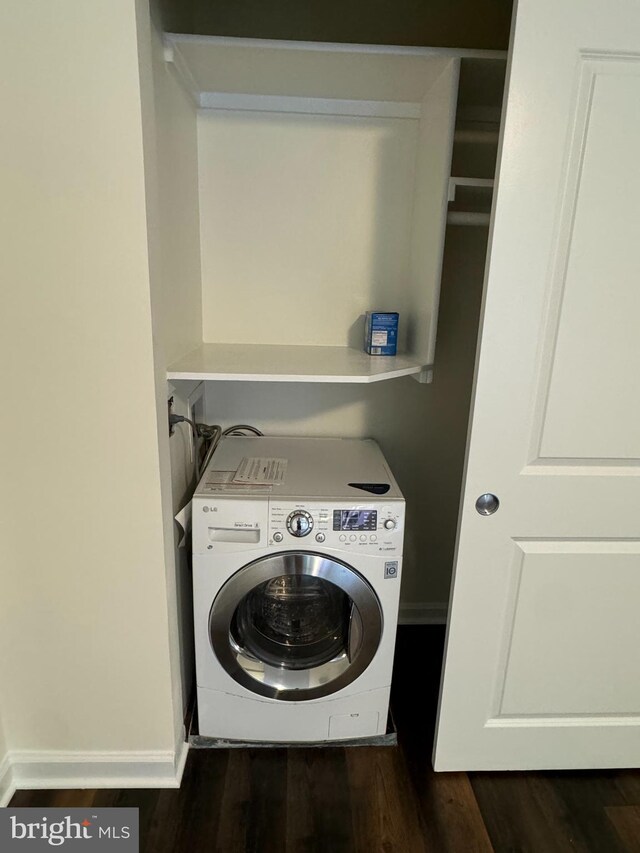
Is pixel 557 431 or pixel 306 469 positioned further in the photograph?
pixel 306 469

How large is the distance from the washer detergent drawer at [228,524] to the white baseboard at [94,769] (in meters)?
0.66

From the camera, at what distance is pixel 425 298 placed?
1734mm

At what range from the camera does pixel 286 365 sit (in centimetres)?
165

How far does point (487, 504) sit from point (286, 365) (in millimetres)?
741

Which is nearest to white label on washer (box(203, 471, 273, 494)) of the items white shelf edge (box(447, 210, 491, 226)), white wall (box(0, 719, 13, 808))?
white wall (box(0, 719, 13, 808))

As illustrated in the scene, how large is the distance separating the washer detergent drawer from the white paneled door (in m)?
0.58

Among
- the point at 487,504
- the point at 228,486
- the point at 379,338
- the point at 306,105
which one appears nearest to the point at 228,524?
the point at 228,486

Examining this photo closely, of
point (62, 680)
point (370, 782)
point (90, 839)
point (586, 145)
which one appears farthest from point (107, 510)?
point (586, 145)

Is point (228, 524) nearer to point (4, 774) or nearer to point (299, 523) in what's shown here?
point (299, 523)

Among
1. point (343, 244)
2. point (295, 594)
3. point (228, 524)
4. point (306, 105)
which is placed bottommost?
point (295, 594)

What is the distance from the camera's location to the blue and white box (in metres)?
1.85

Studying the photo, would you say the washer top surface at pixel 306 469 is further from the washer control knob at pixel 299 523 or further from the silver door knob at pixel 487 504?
the silver door knob at pixel 487 504

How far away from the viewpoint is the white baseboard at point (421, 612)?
2.36 m

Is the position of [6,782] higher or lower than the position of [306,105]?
lower
